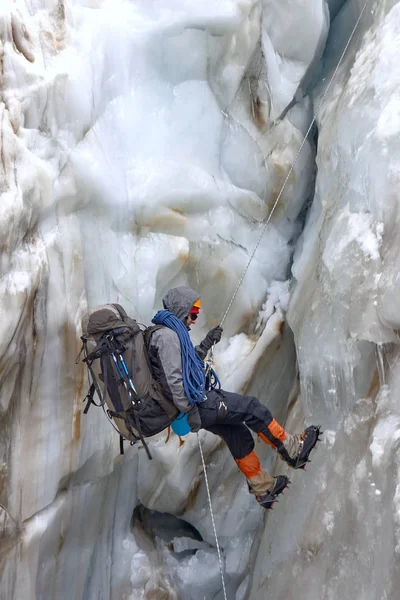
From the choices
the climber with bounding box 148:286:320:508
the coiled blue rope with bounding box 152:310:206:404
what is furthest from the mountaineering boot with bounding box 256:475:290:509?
the coiled blue rope with bounding box 152:310:206:404

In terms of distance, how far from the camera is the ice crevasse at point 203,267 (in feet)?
11.5

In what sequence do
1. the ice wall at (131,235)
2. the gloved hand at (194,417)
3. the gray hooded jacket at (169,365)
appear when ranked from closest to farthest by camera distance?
1. the gray hooded jacket at (169,365)
2. the gloved hand at (194,417)
3. the ice wall at (131,235)

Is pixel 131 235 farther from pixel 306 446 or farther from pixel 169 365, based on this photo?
pixel 306 446

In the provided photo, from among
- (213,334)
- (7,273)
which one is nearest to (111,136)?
(7,273)

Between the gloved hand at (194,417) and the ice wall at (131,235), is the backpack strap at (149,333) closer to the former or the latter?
the gloved hand at (194,417)

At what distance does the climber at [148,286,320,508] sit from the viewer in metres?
3.21

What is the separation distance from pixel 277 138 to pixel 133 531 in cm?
325

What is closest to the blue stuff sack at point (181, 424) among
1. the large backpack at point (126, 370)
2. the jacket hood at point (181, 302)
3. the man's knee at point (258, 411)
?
the large backpack at point (126, 370)

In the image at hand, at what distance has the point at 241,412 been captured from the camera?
11.2ft

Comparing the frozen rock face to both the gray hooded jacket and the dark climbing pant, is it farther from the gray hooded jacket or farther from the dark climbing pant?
the gray hooded jacket

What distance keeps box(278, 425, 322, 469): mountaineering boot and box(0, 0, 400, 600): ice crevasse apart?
21 centimetres

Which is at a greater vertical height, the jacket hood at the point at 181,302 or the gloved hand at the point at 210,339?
the jacket hood at the point at 181,302

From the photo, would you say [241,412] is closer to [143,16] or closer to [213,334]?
[213,334]

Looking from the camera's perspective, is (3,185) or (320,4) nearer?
(3,185)
